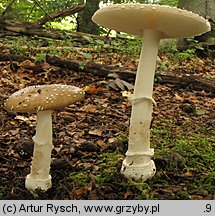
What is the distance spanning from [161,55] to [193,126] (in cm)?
451

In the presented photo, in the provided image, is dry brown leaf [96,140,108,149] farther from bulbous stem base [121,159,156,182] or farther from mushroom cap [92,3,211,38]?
mushroom cap [92,3,211,38]

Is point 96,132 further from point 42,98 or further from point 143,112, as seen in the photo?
point 42,98

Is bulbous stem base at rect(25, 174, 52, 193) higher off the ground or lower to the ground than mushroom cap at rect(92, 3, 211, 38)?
lower

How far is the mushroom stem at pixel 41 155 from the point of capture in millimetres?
2611

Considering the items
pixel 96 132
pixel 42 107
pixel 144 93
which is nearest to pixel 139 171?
pixel 144 93

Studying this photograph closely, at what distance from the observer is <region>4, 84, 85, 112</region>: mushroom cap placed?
233 centimetres

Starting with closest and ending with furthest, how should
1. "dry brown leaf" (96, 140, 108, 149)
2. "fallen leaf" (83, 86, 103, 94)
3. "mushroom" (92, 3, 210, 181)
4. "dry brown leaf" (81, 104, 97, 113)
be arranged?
"mushroom" (92, 3, 210, 181)
"dry brown leaf" (96, 140, 108, 149)
"dry brown leaf" (81, 104, 97, 113)
"fallen leaf" (83, 86, 103, 94)

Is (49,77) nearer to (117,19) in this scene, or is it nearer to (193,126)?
(193,126)

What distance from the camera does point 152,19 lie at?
8.20ft

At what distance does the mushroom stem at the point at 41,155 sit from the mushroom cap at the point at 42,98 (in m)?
0.25

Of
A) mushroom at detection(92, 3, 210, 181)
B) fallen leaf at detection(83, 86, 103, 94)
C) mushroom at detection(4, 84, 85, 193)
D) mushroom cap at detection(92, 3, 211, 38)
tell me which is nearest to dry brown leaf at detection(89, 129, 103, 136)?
mushroom at detection(92, 3, 210, 181)

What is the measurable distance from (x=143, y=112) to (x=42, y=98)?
2.84ft

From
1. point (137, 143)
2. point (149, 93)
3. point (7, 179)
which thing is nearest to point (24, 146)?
point (7, 179)

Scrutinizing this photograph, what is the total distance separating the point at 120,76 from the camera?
564 cm
